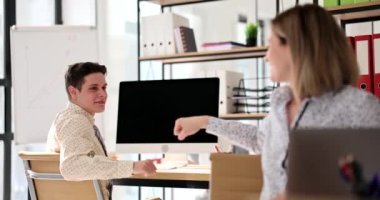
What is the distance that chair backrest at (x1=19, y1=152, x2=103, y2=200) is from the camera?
2326 millimetres

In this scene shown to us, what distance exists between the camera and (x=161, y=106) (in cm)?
292

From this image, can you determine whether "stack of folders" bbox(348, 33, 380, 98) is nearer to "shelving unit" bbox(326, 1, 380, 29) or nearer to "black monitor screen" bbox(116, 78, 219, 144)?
"shelving unit" bbox(326, 1, 380, 29)

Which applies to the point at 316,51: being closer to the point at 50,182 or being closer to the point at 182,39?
the point at 50,182

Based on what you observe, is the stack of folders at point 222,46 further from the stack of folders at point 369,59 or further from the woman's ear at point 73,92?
the woman's ear at point 73,92

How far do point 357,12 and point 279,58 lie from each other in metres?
1.88

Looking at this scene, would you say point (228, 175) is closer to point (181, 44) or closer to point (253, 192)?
point (253, 192)

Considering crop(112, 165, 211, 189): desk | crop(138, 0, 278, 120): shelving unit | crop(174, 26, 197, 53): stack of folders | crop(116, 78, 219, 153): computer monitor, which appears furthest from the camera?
crop(174, 26, 197, 53): stack of folders

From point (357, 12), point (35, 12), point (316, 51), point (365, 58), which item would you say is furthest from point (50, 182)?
point (35, 12)

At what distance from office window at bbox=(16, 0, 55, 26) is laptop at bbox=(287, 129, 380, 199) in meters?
3.79

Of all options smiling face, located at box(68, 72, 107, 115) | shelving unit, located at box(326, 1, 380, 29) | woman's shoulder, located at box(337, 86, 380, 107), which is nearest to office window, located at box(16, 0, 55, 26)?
smiling face, located at box(68, 72, 107, 115)

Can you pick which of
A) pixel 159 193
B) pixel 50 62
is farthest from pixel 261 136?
pixel 159 193

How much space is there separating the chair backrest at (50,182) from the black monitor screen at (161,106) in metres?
0.63

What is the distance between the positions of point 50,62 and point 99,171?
2.02m

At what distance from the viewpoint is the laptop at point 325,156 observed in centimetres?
95
